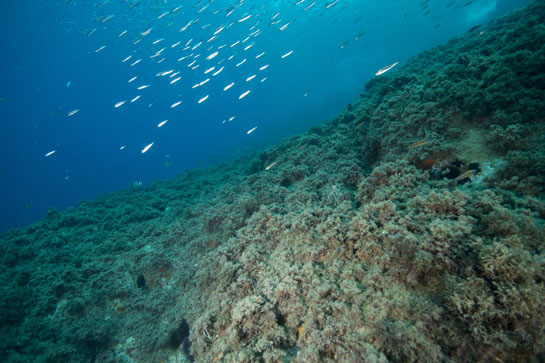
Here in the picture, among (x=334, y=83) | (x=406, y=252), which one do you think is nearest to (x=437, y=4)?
(x=334, y=83)

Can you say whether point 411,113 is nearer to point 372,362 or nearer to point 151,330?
point 372,362

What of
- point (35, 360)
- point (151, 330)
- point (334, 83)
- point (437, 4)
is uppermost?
point (35, 360)

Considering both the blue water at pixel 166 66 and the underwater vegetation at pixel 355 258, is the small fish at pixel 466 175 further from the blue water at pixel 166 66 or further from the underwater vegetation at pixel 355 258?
the blue water at pixel 166 66

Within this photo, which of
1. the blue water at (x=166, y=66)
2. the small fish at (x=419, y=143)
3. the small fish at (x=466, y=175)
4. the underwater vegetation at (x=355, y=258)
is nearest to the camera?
the underwater vegetation at (x=355, y=258)

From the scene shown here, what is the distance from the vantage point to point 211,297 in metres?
5.29

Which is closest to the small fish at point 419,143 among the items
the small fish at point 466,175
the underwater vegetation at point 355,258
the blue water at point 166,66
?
the underwater vegetation at point 355,258

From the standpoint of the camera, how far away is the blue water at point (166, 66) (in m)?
43.8

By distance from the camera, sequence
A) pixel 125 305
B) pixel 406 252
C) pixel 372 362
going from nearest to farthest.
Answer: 1. pixel 372 362
2. pixel 406 252
3. pixel 125 305

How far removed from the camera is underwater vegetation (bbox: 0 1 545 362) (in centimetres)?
280

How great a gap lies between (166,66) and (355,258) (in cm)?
11935

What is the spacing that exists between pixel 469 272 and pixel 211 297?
493 centimetres

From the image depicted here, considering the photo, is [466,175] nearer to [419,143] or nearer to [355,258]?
[419,143]

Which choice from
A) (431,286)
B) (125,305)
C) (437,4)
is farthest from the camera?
(437,4)

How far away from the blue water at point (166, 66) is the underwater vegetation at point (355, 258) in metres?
10.7
